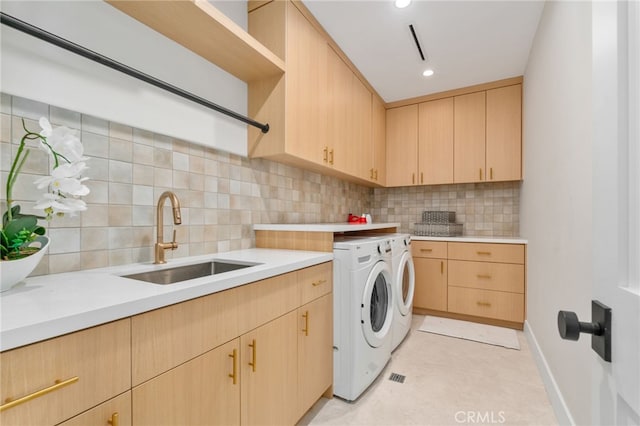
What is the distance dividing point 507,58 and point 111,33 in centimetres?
293

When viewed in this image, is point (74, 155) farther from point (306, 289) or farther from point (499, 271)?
point (499, 271)

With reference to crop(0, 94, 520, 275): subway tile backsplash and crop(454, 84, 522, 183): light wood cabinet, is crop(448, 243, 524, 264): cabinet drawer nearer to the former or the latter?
crop(454, 84, 522, 183): light wood cabinet

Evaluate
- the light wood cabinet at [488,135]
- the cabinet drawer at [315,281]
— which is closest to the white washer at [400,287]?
the cabinet drawer at [315,281]

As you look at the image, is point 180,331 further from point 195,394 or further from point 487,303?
point 487,303

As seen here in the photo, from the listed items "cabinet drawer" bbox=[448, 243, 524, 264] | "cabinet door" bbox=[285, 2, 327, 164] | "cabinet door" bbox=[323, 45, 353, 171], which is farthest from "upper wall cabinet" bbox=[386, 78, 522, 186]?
"cabinet door" bbox=[285, 2, 327, 164]

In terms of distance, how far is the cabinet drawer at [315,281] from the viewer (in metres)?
1.40

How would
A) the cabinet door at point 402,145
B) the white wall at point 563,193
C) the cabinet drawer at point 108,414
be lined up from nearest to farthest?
the cabinet drawer at point 108,414
the white wall at point 563,193
the cabinet door at point 402,145

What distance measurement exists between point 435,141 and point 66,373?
3520 millimetres

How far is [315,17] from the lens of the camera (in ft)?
6.65

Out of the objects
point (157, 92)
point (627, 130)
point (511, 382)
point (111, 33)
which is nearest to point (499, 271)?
point (511, 382)

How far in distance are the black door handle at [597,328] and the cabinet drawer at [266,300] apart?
0.91m

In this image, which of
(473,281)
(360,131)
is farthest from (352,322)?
(360,131)

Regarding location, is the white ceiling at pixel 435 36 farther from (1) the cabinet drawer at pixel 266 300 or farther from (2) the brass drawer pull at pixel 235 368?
(2) the brass drawer pull at pixel 235 368

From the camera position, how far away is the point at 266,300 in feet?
3.83
